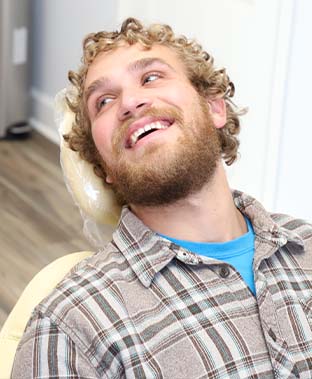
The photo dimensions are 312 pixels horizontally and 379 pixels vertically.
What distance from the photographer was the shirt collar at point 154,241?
157 centimetres

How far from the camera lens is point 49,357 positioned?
1433 millimetres

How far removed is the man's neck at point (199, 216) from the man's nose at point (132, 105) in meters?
0.16

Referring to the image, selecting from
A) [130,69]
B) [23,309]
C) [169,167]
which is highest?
[130,69]

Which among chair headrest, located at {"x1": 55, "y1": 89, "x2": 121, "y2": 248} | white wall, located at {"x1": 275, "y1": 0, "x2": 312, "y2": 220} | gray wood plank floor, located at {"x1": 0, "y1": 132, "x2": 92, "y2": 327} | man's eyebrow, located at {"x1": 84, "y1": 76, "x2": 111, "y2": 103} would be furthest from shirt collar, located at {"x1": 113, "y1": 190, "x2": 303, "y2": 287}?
gray wood plank floor, located at {"x1": 0, "y1": 132, "x2": 92, "y2": 327}

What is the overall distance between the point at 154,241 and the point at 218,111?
0.36m

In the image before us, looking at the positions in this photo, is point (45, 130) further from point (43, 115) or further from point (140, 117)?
point (140, 117)

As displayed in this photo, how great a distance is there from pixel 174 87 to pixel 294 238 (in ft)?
1.16

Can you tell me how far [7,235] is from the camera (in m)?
3.39

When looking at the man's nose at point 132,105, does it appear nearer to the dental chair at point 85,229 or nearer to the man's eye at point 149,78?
the man's eye at point 149,78

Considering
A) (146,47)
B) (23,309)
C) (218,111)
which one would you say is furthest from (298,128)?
(23,309)

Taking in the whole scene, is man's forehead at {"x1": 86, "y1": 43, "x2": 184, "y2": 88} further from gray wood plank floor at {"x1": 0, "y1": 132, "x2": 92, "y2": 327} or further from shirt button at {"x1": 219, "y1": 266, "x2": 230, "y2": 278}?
gray wood plank floor at {"x1": 0, "y1": 132, "x2": 92, "y2": 327}

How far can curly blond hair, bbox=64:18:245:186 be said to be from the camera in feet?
5.94

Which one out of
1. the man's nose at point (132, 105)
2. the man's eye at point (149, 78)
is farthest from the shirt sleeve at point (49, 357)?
the man's eye at point (149, 78)

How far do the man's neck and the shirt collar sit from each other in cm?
3
